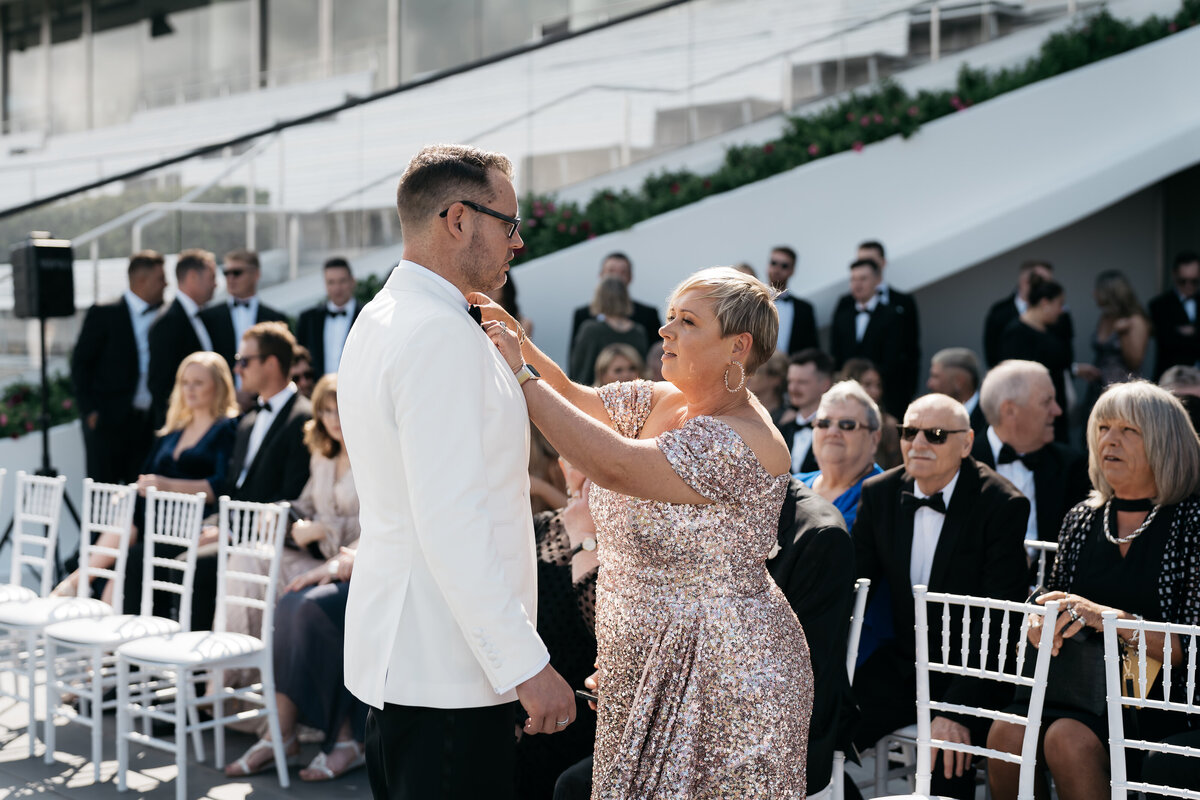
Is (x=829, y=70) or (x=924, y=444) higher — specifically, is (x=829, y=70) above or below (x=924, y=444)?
above

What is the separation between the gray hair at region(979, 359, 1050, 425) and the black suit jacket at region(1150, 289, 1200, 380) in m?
3.70

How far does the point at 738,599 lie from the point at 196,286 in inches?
240

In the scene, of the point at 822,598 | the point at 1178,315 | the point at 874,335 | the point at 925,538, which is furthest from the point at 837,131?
the point at 822,598

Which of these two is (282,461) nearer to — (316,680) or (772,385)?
(316,680)

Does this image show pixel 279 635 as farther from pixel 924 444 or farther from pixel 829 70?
pixel 829 70

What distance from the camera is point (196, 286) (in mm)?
7816

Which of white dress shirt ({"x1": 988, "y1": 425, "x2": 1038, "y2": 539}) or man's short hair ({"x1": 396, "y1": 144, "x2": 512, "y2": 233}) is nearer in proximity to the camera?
man's short hair ({"x1": 396, "y1": 144, "x2": 512, "y2": 233})

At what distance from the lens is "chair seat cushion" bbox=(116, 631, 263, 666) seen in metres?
4.50

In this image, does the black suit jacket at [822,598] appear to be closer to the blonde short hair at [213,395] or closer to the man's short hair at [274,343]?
the man's short hair at [274,343]

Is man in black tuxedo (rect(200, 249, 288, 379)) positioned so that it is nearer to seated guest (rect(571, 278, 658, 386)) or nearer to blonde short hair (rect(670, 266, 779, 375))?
seated guest (rect(571, 278, 658, 386))

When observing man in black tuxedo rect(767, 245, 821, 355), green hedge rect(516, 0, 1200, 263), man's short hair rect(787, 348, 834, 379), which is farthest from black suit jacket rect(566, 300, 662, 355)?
man's short hair rect(787, 348, 834, 379)

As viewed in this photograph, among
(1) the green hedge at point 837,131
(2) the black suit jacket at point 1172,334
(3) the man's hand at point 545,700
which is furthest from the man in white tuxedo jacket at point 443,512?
(1) the green hedge at point 837,131

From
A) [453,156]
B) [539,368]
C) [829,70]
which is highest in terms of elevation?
[829,70]

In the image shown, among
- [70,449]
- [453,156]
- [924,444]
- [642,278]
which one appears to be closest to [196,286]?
[70,449]
